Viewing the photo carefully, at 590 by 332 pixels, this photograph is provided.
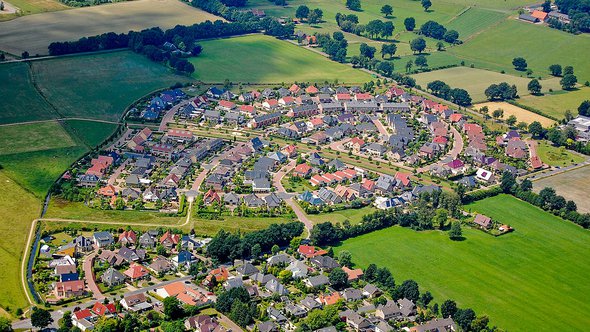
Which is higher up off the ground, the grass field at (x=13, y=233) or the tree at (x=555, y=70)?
the tree at (x=555, y=70)

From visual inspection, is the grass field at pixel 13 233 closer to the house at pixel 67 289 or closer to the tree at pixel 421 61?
the house at pixel 67 289

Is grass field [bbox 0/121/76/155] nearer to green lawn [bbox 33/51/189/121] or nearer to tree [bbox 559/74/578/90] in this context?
green lawn [bbox 33/51/189/121]

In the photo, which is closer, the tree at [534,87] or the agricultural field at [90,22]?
the tree at [534,87]

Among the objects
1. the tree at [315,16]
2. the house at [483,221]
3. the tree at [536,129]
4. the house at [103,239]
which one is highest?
the tree at [315,16]

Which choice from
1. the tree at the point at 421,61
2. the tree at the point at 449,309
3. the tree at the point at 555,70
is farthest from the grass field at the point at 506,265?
the tree at the point at 421,61

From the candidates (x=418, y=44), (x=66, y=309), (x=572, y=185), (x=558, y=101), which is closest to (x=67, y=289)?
(x=66, y=309)

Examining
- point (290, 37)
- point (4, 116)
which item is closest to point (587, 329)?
point (4, 116)
